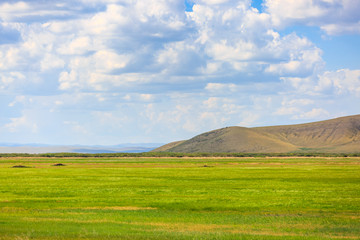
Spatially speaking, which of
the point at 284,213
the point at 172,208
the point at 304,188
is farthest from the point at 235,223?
the point at 304,188

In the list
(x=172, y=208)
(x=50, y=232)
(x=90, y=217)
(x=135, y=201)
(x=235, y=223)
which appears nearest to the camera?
(x=50, y=232)

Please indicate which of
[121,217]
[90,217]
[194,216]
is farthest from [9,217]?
[194,216]

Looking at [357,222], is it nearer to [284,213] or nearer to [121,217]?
[284,213]

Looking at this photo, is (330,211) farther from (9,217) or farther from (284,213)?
(9,217)

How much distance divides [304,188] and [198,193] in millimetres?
13508

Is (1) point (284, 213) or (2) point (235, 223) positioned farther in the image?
(1) point (284, 213)

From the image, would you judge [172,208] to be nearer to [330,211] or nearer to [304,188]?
[330,211]

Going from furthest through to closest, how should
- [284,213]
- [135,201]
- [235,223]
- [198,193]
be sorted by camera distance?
[198,193]
[135,201]
[284,213]
[235,223]

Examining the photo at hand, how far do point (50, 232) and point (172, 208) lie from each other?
15.8 meters

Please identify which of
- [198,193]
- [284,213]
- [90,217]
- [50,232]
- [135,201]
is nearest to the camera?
[50,232]

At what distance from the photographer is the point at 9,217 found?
33.4 m

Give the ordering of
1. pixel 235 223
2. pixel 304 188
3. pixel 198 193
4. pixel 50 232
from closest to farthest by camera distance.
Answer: pixel 50 232 → pixel 235 223 → pixel 198 193 → pixel 304 188

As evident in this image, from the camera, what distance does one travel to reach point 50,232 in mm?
26188

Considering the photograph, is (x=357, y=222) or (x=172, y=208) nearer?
(x=357, y=222)
